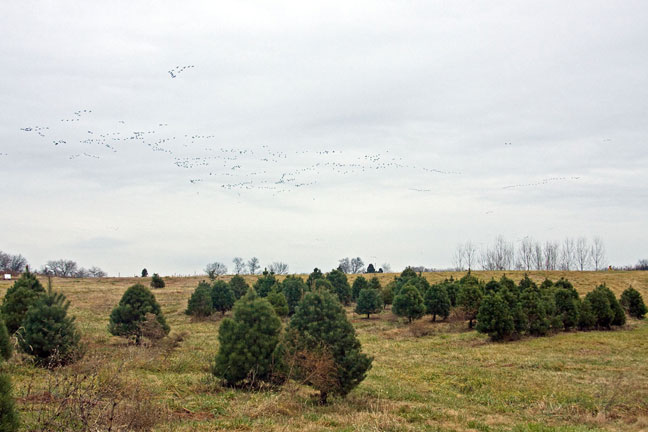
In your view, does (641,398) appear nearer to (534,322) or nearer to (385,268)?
(534,322)

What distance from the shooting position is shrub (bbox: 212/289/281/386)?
1490 centimetres

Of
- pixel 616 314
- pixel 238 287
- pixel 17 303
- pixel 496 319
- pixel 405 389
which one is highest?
pixel 17 303

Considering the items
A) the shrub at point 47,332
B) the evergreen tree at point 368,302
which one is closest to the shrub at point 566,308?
the evergreen tree at point 368,302

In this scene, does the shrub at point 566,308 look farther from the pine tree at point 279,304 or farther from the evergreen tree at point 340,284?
the evergreen tree at point 340,284

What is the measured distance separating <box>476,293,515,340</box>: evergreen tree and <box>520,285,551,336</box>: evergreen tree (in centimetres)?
219

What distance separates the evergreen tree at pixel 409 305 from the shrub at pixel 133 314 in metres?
21.7

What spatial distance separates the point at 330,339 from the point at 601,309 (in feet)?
97.3

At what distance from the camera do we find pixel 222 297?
4519 centimetres

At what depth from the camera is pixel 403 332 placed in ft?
117

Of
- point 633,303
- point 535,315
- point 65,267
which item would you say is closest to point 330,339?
point 535,315

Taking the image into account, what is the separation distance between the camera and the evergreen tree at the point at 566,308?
1328 inches

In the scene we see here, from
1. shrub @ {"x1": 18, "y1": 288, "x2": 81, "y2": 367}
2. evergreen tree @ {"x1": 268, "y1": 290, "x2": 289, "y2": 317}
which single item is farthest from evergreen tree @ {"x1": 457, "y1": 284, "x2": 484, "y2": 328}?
shrub @ {"x1": 18, "y1": 288, "x2": 81, "y2": 367}

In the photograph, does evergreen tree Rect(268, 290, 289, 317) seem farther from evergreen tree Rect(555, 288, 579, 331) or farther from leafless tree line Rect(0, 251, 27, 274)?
leafless tree line Rect(0, 251, 27, 274)

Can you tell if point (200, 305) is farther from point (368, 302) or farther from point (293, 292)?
point (368, 302)
